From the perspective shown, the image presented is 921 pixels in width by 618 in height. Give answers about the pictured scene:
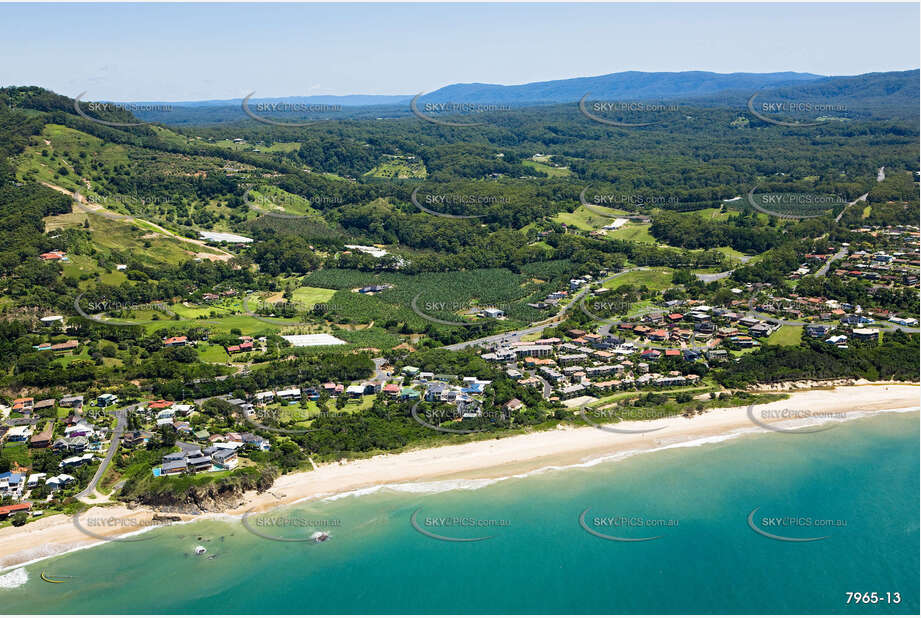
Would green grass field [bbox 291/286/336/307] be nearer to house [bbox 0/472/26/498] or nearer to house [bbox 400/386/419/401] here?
house [bbox 400/386/419/401]

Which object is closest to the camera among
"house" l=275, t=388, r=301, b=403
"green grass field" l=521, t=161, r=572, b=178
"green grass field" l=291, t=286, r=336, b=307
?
"house" l=275, t=388, r=301, b=403

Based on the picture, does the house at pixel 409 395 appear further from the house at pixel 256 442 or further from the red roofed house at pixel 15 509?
A: the red roofed house at pixel 15 509

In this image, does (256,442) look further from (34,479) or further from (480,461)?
(480,461)

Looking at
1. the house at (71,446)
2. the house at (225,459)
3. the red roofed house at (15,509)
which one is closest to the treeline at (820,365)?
the house at (225,459)

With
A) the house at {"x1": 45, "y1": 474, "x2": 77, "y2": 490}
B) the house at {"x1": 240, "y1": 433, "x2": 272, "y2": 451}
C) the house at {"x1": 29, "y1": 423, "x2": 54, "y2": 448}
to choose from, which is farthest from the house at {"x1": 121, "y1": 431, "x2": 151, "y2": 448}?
the house at {"x1": 240, "y1": 433, "x2": 272, "y2": 451}

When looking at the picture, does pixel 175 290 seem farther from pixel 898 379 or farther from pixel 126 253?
pixel 898 379

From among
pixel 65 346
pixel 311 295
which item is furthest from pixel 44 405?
pixel 311 295

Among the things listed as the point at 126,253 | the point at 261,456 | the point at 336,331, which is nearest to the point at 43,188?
the point at 126,253
